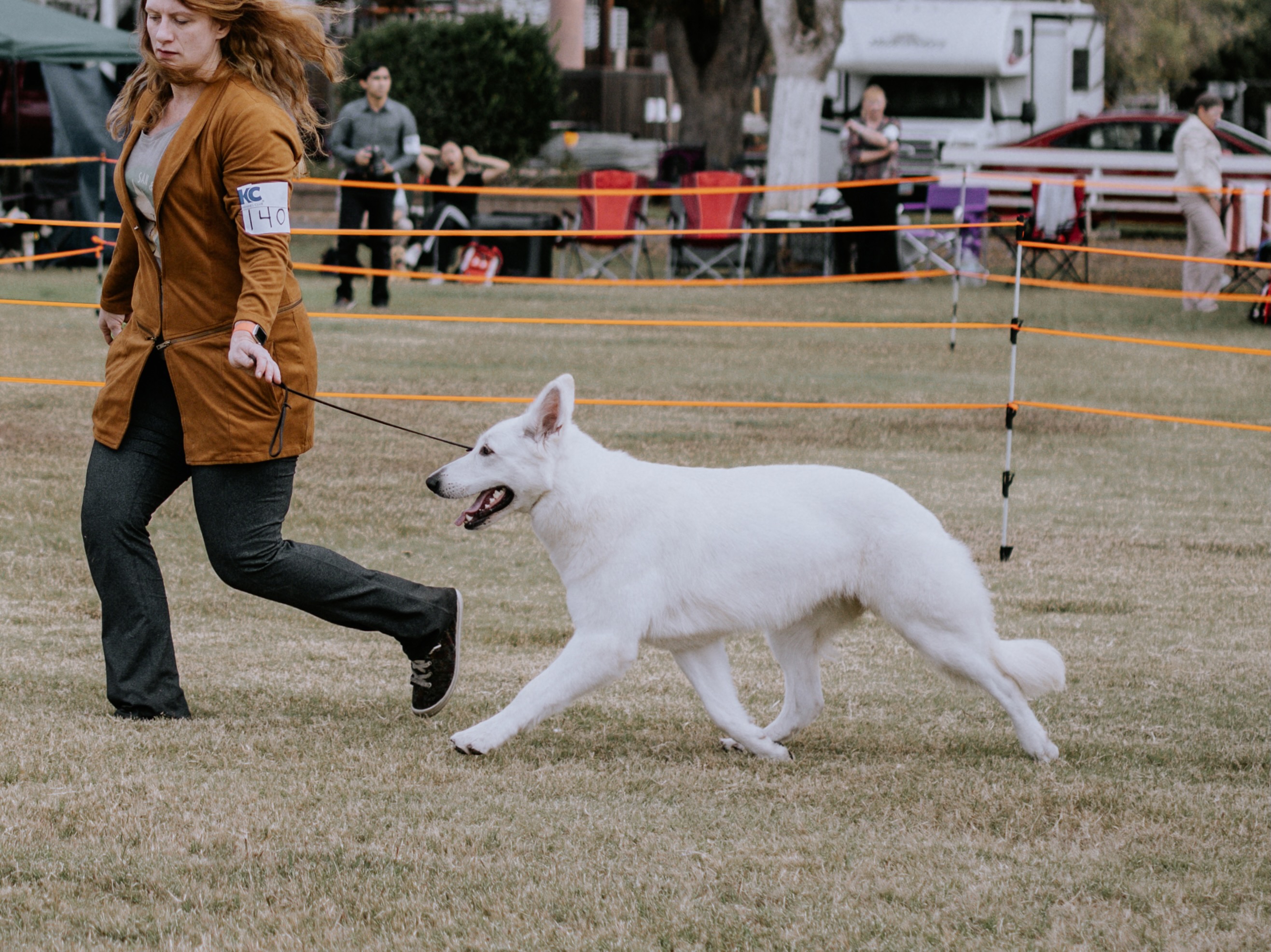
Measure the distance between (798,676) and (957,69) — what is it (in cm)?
2220

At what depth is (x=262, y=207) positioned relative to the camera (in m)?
3.98

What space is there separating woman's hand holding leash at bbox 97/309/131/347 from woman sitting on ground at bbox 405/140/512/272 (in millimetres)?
12537

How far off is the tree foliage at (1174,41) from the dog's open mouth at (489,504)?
40970 mm

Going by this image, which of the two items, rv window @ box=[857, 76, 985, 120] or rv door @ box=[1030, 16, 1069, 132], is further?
rv door @ box=[1030, 16, 1069, 132]

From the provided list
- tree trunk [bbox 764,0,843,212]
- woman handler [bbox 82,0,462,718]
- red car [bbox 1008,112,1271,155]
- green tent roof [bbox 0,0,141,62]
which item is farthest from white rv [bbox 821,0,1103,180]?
woman handler [bbox 82,0,462,718]

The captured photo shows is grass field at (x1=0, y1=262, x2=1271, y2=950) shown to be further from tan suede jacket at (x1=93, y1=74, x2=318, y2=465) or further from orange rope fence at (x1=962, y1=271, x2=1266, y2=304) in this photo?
orange rope fence at (x1=962, y1=271, x2=1266, y2=304)

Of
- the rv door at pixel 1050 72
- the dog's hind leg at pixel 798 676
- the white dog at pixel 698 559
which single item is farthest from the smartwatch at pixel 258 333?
the rv door at pixel 1050 72

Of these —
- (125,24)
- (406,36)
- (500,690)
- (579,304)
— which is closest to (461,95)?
(406,36)

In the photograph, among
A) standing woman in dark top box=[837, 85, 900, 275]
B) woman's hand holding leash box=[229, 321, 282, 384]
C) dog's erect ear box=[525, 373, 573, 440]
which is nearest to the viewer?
woman's hand holding leash box=[229, 321, 282, 384]

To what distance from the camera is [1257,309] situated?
15633mm

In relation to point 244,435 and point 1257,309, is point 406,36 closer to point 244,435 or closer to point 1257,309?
point 1257,309

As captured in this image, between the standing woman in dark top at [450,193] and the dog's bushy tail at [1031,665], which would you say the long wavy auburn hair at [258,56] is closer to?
the dog's bushy tail at [1031,665]

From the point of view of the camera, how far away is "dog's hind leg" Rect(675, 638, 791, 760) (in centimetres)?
434

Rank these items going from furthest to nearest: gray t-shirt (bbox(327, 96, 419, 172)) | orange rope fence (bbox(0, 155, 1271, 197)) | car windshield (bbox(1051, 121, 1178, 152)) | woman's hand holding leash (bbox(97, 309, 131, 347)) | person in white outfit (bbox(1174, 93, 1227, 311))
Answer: car windshield (bbox(1051, 121, 1178, 152))
person in white outfit (bbox(1174, 93, 1227, 311))
gray t-shirt (bbox(327, 96, 419, 172))
orange rope fence (bbox(0, 155, 1271, 197))
woman's hand holding leash (bbox(97, 309, 131, 347))
